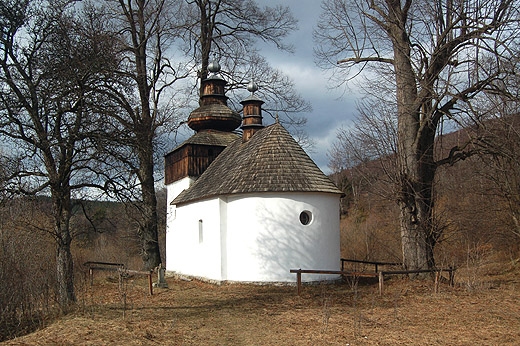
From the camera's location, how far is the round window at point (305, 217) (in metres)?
15.8

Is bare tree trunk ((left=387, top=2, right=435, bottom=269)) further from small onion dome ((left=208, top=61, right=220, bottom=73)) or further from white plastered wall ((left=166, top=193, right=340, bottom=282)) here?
small onion dome ((left=208, top=61, right=220, bottom=73))

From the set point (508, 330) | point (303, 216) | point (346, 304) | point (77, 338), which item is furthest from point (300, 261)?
point (77, 338)

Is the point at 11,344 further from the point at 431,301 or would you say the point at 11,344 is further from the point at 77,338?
the point at 431,301

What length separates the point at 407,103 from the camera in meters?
14.7

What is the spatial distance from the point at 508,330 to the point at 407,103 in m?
7.62

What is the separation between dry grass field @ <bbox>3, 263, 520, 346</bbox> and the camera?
8172 millimetres

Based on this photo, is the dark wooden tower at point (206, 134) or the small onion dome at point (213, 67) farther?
the small onion dome at point (213, 67)

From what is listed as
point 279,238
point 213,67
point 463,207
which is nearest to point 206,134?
point 213,67

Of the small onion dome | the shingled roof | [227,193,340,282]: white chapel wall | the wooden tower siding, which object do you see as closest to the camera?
[227,193,340,282]: white chapel wall

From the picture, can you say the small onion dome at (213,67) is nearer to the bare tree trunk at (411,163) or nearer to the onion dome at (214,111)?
the onion dome at (214,111)

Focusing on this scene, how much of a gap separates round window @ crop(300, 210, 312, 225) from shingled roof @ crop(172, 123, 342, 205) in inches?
31.4

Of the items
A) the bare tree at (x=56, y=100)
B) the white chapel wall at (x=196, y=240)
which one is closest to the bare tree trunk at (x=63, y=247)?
the bare tree at (x=56, y=100)

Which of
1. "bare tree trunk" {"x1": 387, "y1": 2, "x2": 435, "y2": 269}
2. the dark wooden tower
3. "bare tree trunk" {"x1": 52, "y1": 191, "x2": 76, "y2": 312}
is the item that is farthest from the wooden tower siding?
"bare tree trunk" {"x1": 52, "y1": 191, "x2": 76, "y2": 312}

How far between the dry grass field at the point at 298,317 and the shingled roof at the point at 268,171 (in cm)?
311
